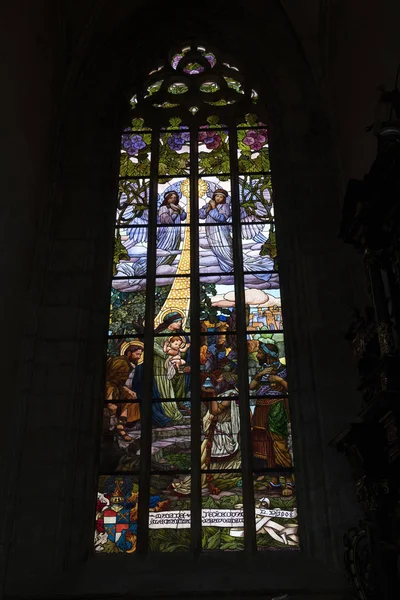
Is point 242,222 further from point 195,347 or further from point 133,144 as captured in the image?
point 133,144

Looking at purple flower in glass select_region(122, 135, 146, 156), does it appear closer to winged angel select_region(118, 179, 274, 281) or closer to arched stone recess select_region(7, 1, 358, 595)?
arched stone recess select_region(7, 1, 358, 595)

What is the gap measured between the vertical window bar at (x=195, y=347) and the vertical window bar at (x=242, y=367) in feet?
1.24

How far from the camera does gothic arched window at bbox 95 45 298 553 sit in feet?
20.4

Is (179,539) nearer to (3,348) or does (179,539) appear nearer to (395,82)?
(3,348)

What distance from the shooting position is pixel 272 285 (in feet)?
24.2

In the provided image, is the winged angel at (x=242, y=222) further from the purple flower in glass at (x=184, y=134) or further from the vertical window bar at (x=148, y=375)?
the purple flower in glass at (x=184, y=134)

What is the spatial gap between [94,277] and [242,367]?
1.72 metres

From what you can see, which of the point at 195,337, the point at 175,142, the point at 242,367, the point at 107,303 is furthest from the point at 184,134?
the point at 242,367

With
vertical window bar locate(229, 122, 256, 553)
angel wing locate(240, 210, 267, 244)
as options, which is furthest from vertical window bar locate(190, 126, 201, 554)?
angel wing locate(240, 210, 267, 244)

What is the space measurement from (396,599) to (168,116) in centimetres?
599

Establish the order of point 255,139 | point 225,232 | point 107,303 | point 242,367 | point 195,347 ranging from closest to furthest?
point 242,367
point 195,347
point 107,303
point 225,232
point 255,139

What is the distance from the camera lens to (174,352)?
7023 millimetres

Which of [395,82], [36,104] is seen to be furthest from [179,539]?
[36,104]

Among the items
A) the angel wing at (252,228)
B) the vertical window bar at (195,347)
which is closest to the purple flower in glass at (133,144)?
the vertical window bar at (195,347)
